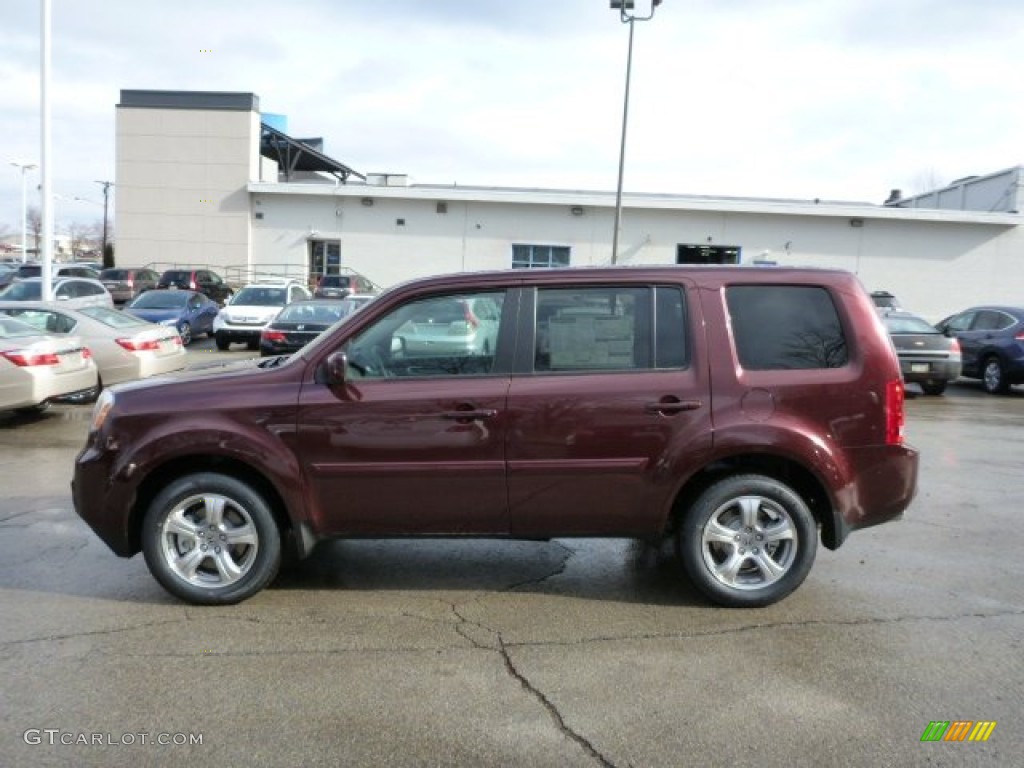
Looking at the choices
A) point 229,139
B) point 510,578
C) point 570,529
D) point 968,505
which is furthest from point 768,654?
point 229,139

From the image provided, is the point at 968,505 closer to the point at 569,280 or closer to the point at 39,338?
the point at 569,280

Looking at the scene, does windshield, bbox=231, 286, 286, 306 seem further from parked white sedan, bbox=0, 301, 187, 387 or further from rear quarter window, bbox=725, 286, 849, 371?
rear quarter window, bbox=725, 286, 849, 371

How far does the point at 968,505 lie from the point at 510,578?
423cm

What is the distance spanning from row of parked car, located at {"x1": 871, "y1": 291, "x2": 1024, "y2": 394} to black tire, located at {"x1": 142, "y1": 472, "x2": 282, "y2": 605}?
11406 millimetres

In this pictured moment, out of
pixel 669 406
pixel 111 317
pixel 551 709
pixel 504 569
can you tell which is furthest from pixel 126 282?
pixel 551 709

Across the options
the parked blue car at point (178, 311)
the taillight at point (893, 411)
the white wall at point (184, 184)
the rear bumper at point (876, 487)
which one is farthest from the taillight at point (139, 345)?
the white wall at point (184, 184)

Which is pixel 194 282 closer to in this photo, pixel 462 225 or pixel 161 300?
pixel 161 300

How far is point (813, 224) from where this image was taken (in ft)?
115

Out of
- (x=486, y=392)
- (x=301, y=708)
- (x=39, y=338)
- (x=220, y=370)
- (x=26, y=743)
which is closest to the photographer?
(x=26, y=743)

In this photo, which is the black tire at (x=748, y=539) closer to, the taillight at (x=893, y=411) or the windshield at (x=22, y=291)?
the taillight at (x=893, y=411)

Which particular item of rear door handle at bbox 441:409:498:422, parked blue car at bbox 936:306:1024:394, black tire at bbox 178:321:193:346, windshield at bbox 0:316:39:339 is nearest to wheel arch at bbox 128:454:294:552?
rear door handle at bbox 441:409:498:422

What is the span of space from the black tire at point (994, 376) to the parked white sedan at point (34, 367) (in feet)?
49.8

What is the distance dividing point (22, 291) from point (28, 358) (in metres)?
13.1

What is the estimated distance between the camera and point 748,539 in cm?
455
